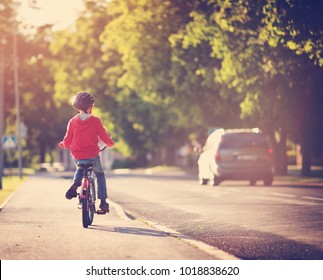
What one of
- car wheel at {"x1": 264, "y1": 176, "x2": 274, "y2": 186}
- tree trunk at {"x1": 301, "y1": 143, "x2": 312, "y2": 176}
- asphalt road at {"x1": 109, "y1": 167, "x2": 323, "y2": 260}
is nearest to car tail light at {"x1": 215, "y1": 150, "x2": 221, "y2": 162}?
car wheel at {"x1": 264, "y1": 176, "x2": 274, "y2": 186}

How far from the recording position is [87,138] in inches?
488

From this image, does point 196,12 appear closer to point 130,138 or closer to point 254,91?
point 254,91

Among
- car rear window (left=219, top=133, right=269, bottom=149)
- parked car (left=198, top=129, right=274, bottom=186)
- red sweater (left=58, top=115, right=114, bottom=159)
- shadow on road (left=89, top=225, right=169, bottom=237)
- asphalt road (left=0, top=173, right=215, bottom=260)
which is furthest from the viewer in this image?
car rear window (left=219, top=133, right=269, bottom=149)

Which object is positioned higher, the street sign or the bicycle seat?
the street sign

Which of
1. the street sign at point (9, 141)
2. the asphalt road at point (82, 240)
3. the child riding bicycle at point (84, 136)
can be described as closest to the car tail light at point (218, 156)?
the asphalt road at point (82, 240)

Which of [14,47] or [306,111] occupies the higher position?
[14,47]

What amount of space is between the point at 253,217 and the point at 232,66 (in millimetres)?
14259

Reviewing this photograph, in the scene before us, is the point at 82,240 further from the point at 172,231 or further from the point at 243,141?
the point at 243,141

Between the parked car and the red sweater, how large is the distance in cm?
1521

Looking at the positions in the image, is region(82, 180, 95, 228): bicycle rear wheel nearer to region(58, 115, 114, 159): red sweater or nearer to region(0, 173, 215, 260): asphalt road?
region(0, 173, 215, 260): asphalt road

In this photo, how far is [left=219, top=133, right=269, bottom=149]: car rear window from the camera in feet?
90.2

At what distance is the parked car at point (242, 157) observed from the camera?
89.7 feet

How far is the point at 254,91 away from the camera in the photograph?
31484mm

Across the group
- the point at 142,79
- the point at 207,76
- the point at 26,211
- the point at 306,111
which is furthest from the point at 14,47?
the point at 26,211
